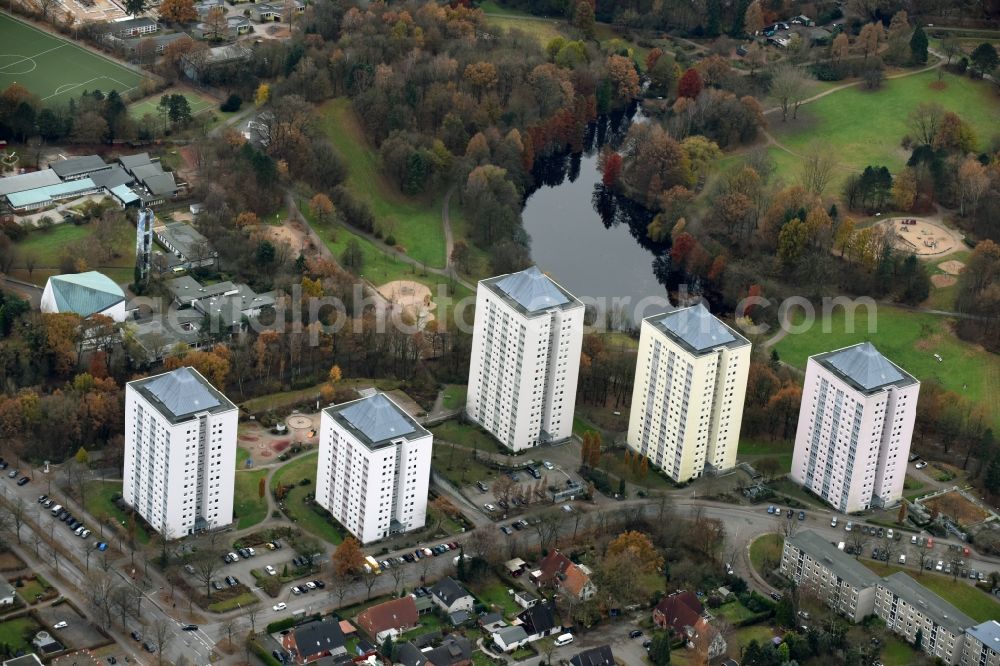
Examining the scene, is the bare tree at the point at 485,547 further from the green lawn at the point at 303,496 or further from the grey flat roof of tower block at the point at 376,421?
the green lawn at the point at 303,496

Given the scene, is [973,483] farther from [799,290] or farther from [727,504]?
[799,290]

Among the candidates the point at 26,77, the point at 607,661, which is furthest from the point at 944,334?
the point at 26,77

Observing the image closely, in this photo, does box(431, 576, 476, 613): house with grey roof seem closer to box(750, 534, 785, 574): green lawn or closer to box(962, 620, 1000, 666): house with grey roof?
box(750, 534, 785, 574): green lawn

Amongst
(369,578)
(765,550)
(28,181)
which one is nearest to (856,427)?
(765,550)

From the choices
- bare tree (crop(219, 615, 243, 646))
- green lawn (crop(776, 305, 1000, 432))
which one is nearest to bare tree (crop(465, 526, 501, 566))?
bare tree (crop(219, 615, 243, 646))

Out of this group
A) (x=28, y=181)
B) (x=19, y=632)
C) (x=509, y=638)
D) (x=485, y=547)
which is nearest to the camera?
(x=19, y=632)

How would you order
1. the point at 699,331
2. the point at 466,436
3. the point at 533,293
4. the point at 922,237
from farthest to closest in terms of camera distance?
the point at 922,237 < the point at 466,436 < the point at 533,293 < the point at 699,331

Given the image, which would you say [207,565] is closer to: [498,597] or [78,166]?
[498,597]
